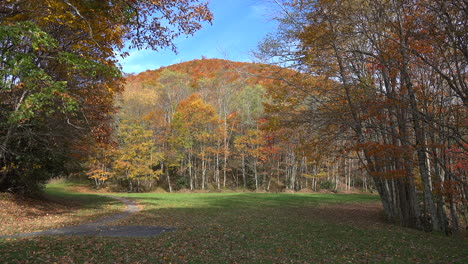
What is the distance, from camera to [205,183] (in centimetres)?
3797

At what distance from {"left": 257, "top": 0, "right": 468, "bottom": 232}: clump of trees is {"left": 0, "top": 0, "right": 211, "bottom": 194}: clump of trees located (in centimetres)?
403

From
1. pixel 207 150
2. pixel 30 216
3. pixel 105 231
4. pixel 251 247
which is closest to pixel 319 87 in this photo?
pixel 251 247

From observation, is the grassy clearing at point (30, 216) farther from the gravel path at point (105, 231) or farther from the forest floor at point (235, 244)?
the gravel path at point (105, 231)

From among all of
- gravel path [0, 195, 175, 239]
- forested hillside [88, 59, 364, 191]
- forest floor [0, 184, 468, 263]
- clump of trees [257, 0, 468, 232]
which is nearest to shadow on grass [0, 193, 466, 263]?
forest floor [0, 184, 468, 263]

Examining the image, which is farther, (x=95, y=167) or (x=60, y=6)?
(x=95, y=167)

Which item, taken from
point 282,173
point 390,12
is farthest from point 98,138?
point 282,173

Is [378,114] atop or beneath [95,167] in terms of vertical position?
atop

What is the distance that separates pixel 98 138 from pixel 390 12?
12.1 meters

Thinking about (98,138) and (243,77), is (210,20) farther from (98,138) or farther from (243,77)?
(98,138)

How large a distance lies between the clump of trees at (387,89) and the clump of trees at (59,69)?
403 centimetres

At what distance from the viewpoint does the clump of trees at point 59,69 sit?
6590 mm

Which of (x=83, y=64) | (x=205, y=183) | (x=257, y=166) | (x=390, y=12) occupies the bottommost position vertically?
(x=205, y=183)

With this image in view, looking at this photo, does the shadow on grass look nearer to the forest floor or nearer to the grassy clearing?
the forest floor

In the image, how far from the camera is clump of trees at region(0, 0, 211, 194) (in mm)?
6590
